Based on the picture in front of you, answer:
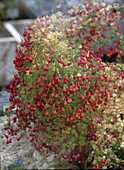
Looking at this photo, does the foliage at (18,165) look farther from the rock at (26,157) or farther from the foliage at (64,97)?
the foliage at (64,97)

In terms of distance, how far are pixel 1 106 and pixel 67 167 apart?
207 centimetres

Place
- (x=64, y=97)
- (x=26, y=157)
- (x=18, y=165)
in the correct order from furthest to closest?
(x=26, y=157) → (x=18, y=165) → (x=64, y=97)

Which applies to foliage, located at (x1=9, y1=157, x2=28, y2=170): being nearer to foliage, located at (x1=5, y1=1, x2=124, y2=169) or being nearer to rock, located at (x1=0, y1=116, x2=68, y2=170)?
rock, located at (x1=0, y1=116, x2=68, y2=170)

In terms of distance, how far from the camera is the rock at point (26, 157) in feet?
10.9

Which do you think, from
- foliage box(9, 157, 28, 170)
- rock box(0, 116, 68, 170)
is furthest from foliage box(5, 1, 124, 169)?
foliage box(9, 157, 28, 170)

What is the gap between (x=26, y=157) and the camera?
3514 millimetres

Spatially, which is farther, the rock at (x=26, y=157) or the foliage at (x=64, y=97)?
the rock at (x=26, y=157)

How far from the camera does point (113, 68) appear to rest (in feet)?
12.8

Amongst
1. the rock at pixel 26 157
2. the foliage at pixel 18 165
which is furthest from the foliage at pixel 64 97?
the foliage at pixel 18 165

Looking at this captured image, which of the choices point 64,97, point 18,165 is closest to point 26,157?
point 18,165

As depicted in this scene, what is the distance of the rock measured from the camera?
3336 mm

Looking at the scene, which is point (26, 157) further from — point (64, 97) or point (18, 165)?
point (64, 97)

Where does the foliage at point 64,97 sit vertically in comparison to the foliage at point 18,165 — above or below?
above

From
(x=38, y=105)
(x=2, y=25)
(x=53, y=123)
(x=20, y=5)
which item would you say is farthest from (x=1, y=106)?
(x=20, y=5)
